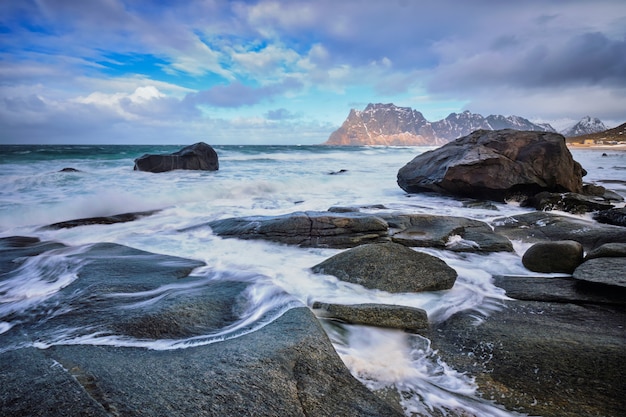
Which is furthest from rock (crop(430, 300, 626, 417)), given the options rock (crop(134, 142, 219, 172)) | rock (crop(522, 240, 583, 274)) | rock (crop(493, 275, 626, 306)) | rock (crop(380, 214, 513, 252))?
rock (crop(134, 142, 219, 172))

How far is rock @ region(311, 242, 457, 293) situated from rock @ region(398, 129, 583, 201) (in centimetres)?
596

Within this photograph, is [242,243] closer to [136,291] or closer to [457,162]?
[136,291]

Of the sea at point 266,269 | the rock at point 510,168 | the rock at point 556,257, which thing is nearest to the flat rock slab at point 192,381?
the sea at point 266,269

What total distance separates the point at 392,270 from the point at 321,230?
2.14 meters

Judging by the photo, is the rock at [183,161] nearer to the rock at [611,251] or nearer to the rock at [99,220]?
the rock at [99,220]

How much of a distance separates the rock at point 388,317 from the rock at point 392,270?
0.74 m

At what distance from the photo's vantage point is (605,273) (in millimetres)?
3314

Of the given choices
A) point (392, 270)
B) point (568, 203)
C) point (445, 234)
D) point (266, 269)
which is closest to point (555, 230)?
point (445, 234)

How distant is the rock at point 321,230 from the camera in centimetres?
580

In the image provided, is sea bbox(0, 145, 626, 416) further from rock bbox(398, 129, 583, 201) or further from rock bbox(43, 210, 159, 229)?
rock bbox(398, 129, 583, 201)

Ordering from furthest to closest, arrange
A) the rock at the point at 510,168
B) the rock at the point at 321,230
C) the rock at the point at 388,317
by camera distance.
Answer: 1. the rock at the point at 510,168
2. the rock at the point at 321,230
3. the rock at the point at 388,317

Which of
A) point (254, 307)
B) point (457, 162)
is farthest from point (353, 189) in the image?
point (254, 307)

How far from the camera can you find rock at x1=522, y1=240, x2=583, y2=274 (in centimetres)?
401

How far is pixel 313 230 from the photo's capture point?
596cm
